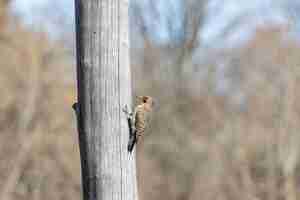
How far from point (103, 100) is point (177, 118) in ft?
52.7

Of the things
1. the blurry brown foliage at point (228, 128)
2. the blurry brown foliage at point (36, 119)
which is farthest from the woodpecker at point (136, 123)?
the blurry brown foliage at point (36, 119)

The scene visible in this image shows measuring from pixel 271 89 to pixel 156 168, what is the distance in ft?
14.9

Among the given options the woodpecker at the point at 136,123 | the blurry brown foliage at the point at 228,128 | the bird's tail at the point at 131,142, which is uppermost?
the woodpecker at the point at 136,123

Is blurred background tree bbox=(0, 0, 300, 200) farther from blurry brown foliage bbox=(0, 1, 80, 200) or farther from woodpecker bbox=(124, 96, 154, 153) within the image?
woodpecker bbox=(124, 96, 154, 153)

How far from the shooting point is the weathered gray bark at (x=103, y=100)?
8.95 ft

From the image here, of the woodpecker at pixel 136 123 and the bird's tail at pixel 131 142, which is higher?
the woodpecker at pixel 136 123

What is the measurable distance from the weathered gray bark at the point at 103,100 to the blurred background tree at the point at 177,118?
449 inches

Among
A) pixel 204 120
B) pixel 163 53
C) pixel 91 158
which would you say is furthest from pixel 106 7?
pixel 204 120

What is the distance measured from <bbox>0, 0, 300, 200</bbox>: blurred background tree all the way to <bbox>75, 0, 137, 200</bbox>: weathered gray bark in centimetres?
1141

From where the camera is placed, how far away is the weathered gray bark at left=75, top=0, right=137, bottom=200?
2.73m

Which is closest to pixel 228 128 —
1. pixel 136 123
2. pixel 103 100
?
pixel 136 123

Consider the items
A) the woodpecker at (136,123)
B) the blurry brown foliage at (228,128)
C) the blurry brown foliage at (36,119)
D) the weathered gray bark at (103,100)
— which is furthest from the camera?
the blurry brown foliage at (36,119)

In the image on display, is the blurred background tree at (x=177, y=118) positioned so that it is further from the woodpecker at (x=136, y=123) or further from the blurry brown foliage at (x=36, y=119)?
the woodpecker at (x=136, y=123)

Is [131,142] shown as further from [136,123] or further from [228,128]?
[228,128]
